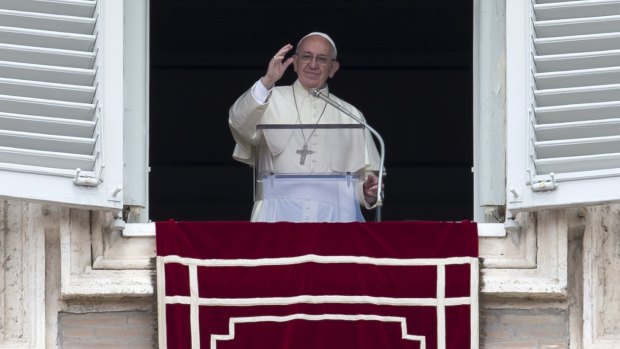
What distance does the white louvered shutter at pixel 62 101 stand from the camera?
8.29 m

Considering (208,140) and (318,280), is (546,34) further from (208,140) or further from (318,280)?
(208,140)

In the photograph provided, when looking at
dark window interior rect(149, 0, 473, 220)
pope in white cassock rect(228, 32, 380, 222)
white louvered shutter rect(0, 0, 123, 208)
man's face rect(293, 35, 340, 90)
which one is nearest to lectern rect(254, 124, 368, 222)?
pope in white cassock rect(228, 32, 380, 222)

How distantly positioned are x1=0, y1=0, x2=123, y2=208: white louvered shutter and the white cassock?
801mm

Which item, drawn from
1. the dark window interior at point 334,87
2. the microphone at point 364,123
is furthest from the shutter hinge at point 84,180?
the dark window interior at point 334,87

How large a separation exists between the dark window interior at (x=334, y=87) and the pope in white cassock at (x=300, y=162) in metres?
3.40

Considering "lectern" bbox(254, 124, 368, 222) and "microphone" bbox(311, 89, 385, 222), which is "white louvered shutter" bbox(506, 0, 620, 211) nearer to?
"microphone" bbox(311, 89, 385, 222)

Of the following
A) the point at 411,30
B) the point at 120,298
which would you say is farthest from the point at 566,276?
the point at 411,30

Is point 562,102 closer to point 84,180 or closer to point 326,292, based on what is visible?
point 326,292

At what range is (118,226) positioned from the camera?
8477mm

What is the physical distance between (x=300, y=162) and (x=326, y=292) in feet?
2.71

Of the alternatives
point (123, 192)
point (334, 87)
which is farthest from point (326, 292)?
point (334, 87)

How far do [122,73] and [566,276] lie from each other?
1536 mm

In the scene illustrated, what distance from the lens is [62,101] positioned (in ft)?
27.6

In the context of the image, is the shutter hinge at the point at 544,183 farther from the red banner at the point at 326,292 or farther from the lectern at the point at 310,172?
the lectern at the point at 310,172
